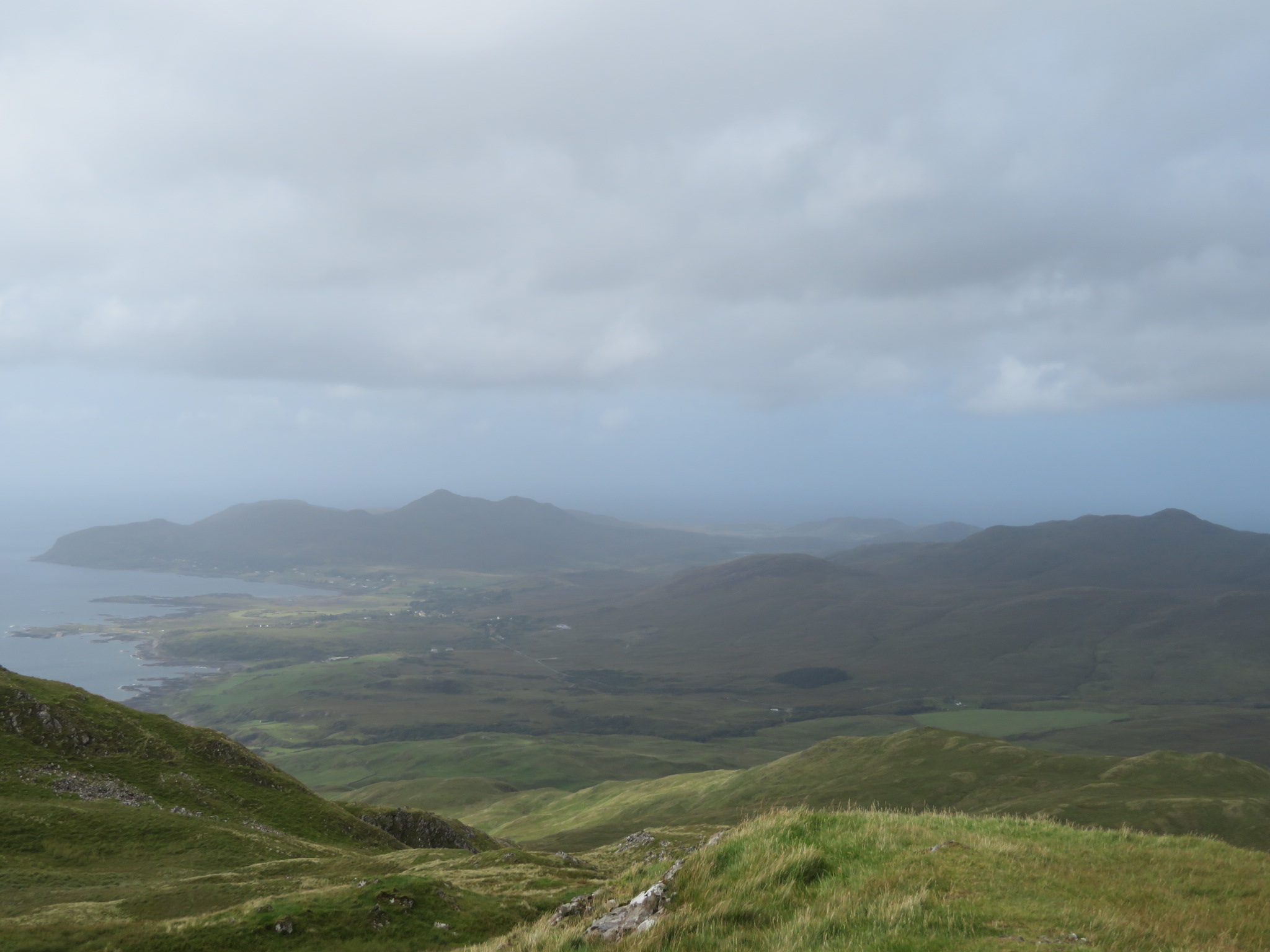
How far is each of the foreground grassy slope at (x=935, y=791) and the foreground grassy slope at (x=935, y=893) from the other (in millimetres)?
97697

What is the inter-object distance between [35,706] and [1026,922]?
82037 mm

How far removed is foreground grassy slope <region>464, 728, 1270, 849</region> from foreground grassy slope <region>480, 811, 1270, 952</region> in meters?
97.7

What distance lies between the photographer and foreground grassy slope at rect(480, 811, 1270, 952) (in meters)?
15.3

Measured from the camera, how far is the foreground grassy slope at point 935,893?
602 inches

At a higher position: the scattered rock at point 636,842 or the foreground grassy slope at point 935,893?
the foreground grassy slope at point 935,893

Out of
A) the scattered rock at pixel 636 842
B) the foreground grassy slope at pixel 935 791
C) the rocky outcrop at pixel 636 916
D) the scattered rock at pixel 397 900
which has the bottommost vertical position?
the foreground grassy slope at pixel 935 791

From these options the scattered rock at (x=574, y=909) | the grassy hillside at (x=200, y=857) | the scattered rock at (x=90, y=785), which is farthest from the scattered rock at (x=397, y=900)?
the scattered rock at (x=90, y=785)

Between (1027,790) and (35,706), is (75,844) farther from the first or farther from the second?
(1027,790)

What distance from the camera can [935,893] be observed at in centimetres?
1728

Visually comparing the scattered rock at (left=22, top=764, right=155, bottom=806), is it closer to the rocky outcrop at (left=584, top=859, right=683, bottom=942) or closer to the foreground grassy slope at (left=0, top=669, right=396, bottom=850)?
the foreground grassy slope at (left=0, top=669, right=396, bottom=850)

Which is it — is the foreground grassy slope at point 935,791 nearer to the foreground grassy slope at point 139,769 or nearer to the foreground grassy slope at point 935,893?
the foreground grassy slope at point 139,769

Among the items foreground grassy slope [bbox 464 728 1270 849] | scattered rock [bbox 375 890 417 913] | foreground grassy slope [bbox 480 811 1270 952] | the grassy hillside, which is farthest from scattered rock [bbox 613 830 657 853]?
foreground grassy slope [bbox 480 811 1270 952]

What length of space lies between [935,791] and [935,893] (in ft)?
486

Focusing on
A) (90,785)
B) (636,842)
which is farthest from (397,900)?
(636,842)
